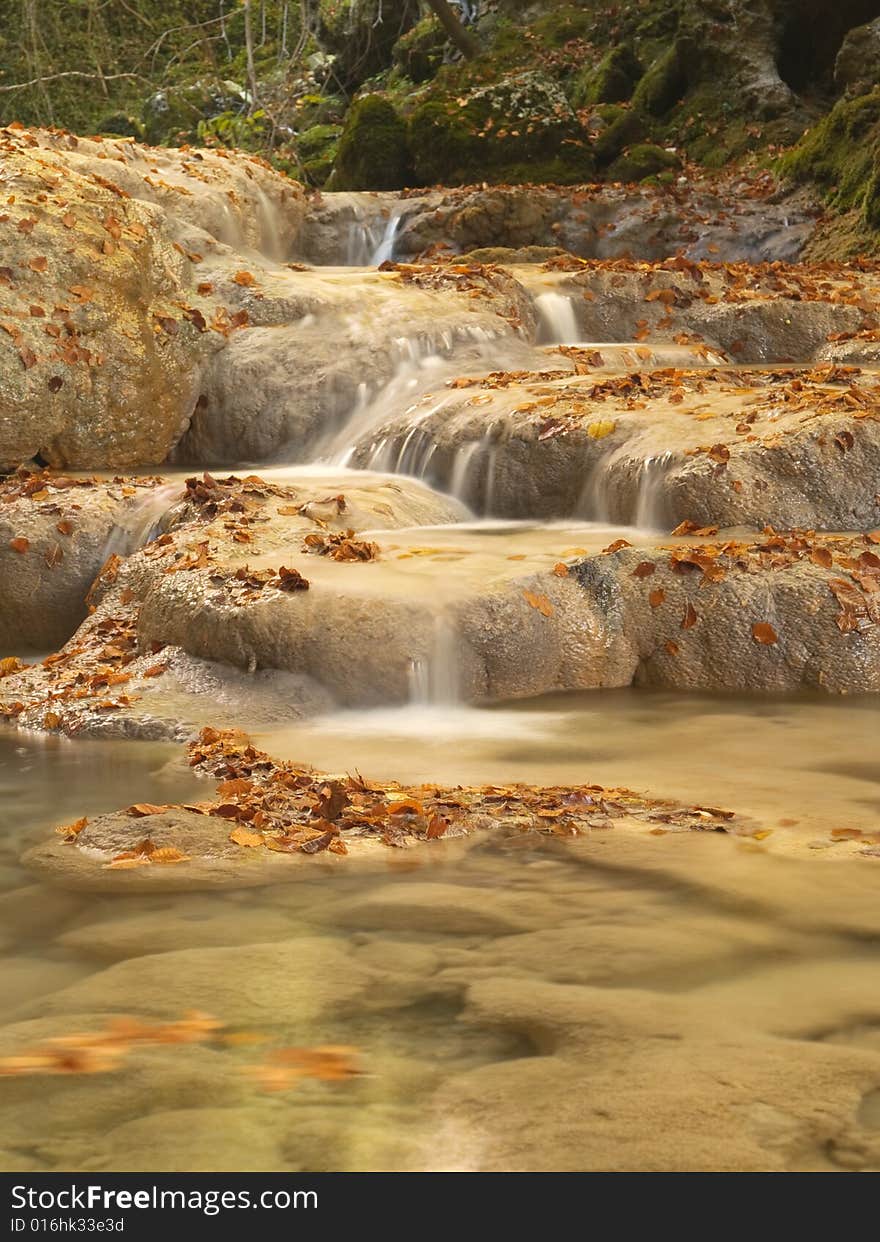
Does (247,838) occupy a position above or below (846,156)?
below

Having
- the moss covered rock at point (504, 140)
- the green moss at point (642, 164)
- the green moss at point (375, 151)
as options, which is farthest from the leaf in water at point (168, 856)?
the green moss at point (375, 151)

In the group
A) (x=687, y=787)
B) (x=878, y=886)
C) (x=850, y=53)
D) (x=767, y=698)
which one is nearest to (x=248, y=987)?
(x=878, y=886)

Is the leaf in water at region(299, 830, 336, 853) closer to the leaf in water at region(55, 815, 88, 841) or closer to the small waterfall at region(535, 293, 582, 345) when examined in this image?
the leaf in water at region(55, 815, 88, 841)

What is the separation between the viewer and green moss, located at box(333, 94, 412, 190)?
725 inches

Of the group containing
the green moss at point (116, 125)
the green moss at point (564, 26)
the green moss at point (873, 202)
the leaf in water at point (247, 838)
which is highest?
the green moss at point (564, 26)

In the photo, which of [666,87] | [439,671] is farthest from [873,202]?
[439,671]

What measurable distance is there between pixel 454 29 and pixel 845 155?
7680 mm

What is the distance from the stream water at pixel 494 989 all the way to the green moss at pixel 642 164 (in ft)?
47.6

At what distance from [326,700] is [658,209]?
11549 millimetres

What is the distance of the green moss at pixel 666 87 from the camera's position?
1947 centimetres

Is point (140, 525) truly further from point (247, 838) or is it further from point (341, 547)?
point (247, 838)

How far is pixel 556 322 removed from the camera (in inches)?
466

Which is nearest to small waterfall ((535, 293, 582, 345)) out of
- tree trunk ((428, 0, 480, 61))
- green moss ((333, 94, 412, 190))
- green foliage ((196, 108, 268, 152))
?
green foliage ((196, 108, 268, 152))

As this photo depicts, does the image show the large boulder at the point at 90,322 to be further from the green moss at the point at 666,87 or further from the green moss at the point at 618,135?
the green moss at the point at 666,87
